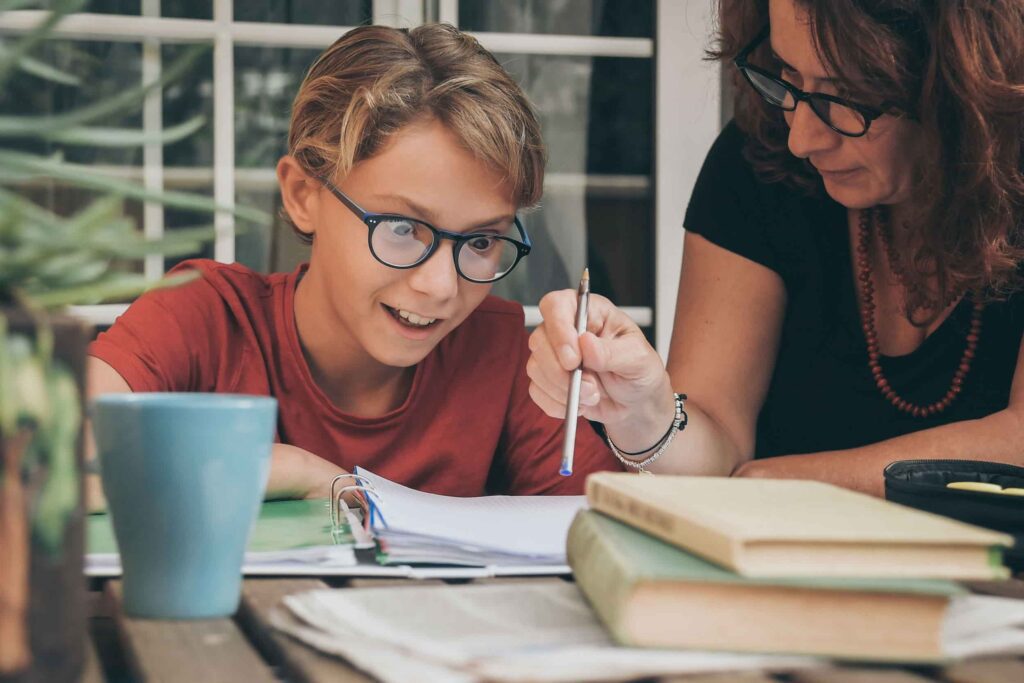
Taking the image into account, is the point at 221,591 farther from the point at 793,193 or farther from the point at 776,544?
the point at 793,193

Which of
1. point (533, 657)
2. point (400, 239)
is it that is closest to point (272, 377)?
point (400, 239)

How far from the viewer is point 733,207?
170 centimetres

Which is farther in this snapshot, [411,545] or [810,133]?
[810,133]

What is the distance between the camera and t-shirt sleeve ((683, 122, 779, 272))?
1670mm

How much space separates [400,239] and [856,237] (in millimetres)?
694

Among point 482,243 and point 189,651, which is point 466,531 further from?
point 482,243

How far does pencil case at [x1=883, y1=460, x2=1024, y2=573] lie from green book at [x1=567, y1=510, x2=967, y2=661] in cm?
29

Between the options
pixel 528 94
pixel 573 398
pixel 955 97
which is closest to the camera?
pixel 573 398

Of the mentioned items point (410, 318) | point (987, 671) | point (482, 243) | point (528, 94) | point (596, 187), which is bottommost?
point (987, 671)

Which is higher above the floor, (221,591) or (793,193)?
(793,193)

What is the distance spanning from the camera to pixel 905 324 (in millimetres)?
1633

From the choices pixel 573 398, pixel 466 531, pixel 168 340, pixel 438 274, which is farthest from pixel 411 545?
pixel 168 340

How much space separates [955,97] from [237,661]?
43.7 inches

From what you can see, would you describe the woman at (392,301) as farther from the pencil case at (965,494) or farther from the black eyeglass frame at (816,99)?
the pencil case at (965,494)
